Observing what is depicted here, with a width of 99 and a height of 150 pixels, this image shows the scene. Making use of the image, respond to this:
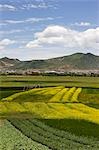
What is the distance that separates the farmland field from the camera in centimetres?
1203

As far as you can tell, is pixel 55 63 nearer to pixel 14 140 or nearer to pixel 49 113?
pixel 49 113

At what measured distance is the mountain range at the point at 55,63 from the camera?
13.7 m

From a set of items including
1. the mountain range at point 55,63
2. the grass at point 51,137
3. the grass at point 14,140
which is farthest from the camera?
the mountain range at point 55,63

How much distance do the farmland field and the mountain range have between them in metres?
0.53

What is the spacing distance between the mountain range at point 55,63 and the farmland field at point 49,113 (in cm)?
53

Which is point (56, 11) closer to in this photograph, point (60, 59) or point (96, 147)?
point (60, 59)

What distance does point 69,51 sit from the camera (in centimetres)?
1433

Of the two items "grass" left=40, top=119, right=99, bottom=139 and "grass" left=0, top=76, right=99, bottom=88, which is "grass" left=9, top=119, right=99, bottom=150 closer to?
"grass" left=40, top=119, right=99, bottom=139

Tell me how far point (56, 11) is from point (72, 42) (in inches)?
64.6

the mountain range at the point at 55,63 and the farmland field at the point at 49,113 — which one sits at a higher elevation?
the mountain range at the point at 55,63

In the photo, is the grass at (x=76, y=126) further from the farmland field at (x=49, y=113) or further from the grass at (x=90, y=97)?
the grass at (x=90, y=97)

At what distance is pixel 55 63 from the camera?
1409 cm

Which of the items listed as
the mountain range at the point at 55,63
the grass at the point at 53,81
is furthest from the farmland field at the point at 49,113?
the mountain range at the point at 55,63

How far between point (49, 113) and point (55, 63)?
2351mm
